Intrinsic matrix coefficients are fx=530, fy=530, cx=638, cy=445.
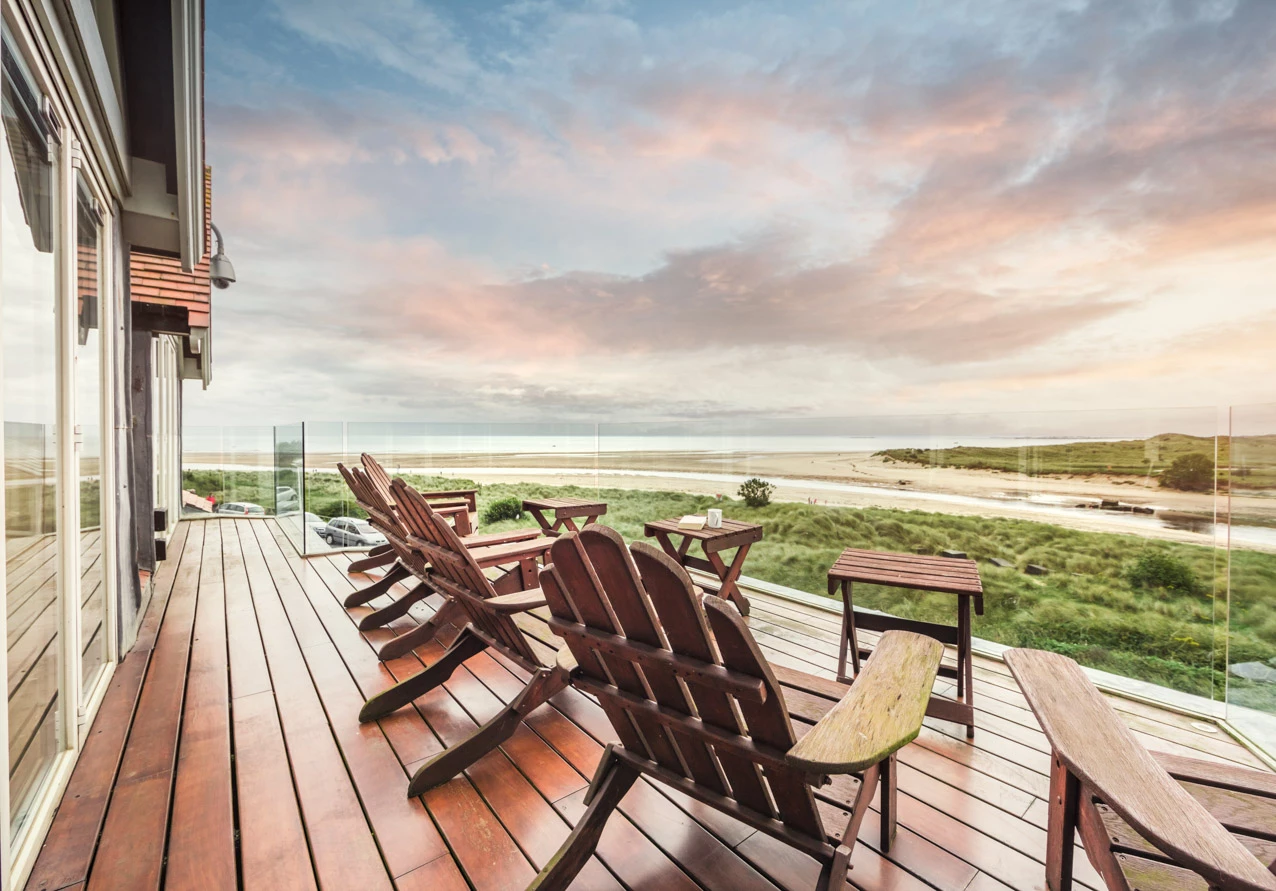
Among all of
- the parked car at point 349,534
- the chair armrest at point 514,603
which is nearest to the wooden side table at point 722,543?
the chair armrest at point 514,603

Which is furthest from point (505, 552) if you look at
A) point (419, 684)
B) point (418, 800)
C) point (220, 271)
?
point (220, 271)

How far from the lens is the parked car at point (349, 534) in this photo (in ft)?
19.3

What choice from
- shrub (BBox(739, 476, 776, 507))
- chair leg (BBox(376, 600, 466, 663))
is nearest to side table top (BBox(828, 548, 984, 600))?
chair leg (BBox(376, 600, 466, 663))

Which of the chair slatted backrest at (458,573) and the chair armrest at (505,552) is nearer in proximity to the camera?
the chair slatted backrest at (458,573)

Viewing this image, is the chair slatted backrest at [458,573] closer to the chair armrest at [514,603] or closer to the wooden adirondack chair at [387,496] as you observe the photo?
the chair armrest at [514,603]

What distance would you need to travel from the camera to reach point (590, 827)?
1.39m

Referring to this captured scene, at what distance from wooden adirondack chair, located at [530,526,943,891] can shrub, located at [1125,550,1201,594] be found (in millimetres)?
3252

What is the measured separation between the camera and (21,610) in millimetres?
1511

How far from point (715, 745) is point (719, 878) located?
585 mm

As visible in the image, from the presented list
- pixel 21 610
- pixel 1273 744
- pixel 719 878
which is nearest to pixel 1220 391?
pixel 1273 744

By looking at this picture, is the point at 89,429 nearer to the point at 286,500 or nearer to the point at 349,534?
the point at 349,534

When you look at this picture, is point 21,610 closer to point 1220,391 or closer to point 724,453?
point 724,453

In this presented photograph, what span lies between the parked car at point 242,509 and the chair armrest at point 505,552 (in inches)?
270

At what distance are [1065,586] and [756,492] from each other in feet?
8.62
